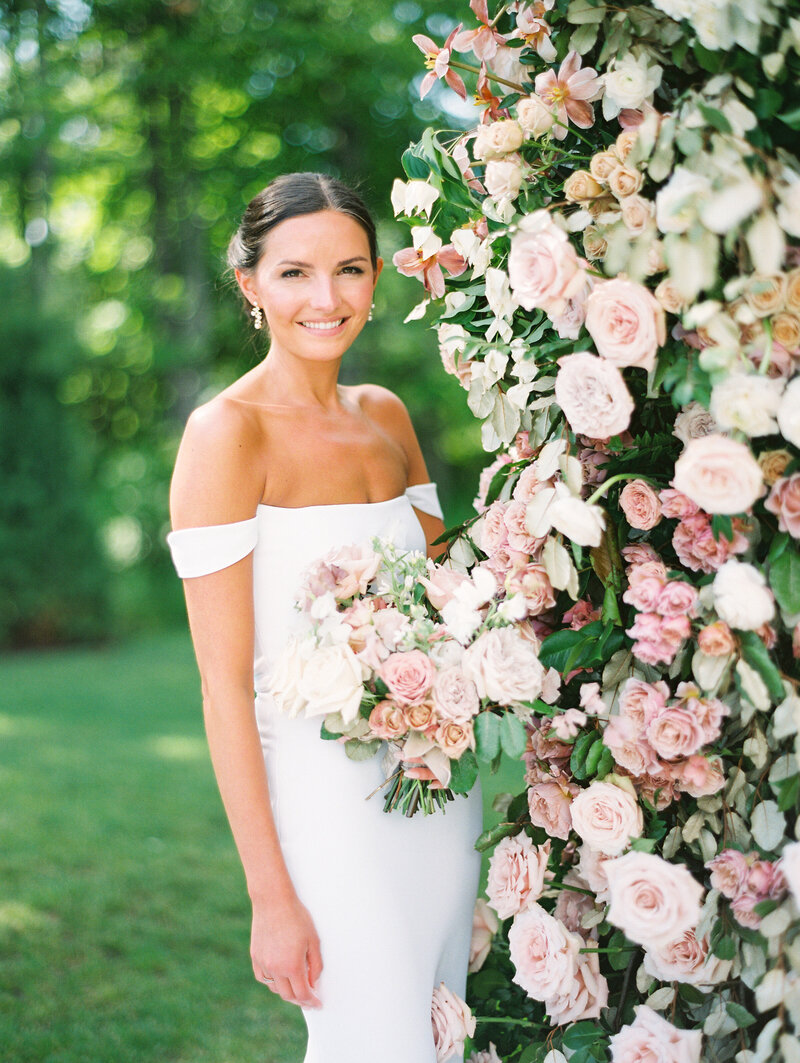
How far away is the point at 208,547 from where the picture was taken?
208cm

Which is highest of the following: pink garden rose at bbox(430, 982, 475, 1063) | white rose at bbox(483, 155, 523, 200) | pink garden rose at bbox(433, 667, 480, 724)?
white rose at bbox(483, 155, 523, 200)

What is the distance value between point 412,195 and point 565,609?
909 mm

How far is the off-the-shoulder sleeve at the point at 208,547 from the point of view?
81.8 inches

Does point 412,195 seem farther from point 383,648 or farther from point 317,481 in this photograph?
point 383,648

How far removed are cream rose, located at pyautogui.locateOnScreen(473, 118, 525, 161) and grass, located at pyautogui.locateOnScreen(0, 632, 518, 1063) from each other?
9.89 ft

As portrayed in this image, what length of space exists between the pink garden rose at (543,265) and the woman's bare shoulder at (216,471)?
2.49 ft

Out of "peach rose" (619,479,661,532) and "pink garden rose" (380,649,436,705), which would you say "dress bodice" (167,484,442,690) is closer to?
"pink garden rose" (380,649,436,705)

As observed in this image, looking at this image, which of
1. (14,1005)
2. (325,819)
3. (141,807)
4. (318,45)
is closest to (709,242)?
(325,819)

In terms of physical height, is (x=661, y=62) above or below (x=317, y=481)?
above

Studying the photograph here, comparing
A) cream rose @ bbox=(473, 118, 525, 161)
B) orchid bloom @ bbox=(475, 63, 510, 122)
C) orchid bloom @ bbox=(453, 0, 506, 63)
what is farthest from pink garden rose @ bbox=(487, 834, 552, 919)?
orchid bloom @ bbox=(453, 0, 506, 63)

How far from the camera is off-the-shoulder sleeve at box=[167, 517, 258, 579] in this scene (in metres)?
2.08

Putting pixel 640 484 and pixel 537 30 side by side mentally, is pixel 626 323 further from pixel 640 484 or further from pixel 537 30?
pixel 537 30

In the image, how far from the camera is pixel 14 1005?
11.7 feet

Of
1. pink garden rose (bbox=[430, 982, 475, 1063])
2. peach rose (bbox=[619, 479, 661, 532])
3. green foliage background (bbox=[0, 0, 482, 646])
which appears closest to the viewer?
peach rose (bbox=[619, 479, 661, 532])
